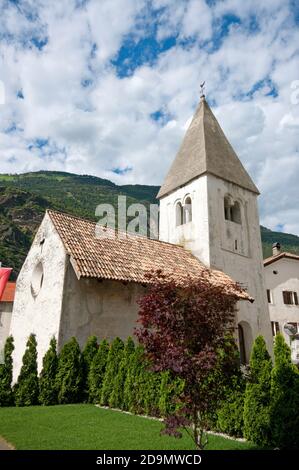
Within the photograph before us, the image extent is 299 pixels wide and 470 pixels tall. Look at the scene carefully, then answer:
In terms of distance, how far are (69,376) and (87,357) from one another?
34.0 inches

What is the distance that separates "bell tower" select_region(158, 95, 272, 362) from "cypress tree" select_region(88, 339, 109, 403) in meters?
9.18

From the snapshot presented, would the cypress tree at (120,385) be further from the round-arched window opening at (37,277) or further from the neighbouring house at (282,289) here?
the neighbouring house at (282,289)

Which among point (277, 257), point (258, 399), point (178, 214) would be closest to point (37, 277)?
point (178, 214)

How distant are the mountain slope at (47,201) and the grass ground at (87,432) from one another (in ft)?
166

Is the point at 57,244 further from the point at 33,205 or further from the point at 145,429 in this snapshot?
the point at 33,205

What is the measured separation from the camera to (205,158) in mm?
22859

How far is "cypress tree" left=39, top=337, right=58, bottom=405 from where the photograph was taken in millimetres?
12383

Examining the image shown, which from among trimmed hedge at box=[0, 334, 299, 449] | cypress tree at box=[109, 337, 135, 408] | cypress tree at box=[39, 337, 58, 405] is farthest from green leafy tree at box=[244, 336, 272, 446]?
cypress tree at box=[39, 337, 58, 405]

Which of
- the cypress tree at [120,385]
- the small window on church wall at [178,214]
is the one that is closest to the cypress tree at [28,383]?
the cypress tree at [120,385]

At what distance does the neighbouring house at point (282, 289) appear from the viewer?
3198 cm

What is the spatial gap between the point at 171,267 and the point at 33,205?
7544 cm

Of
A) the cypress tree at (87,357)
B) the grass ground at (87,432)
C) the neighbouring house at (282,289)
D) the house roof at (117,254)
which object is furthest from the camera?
the neighbouring house at (282,289)

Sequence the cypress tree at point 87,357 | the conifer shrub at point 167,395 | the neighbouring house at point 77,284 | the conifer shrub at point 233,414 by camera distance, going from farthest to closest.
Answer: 1. the neighbouring house at point 77,284
2. the cypress tree at point 87,357
3. the conifer shrub at point 167,395
4. the conifer shrub at point 233,414
